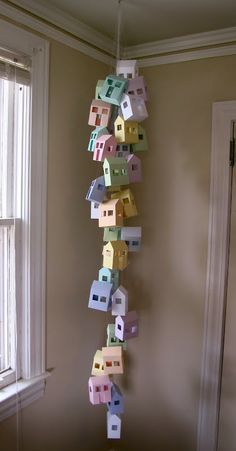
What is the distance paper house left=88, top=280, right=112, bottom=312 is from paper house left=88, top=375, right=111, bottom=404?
31 cm

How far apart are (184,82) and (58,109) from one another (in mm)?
653

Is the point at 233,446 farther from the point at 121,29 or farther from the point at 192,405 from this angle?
the point at 121,29

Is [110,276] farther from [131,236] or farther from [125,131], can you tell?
[125,131]

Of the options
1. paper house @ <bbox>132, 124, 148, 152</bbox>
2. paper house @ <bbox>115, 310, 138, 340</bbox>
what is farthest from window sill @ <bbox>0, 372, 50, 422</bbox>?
paper house @ <bbox>132, 124, 148, 152</bbox>

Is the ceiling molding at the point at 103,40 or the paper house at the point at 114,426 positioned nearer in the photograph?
the ceiling molding at the point at 103,40

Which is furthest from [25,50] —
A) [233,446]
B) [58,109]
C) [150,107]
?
[233,446]

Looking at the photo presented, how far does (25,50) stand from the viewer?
5.01 feet

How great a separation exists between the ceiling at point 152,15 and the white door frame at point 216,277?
361 millimetres

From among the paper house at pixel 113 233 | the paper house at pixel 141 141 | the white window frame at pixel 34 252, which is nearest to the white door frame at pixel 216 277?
the paper house at pixel 141 141

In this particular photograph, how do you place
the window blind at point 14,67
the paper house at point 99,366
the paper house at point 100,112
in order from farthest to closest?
1. the paper house at point 99,366
2. the paper house at point 100,112
3. the window blind at point 14,67

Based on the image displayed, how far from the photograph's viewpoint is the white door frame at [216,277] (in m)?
1.84

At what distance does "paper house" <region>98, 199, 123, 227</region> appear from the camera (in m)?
1.49

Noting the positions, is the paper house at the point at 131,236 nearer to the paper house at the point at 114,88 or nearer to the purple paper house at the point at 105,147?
the purple paper house at the point at 105,147

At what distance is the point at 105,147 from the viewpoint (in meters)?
1.48
